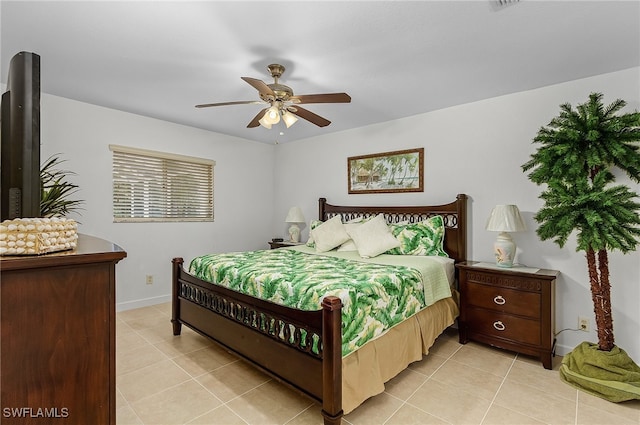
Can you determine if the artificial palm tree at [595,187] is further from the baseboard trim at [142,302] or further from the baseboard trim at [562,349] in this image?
the baseboard trim at [142,302]

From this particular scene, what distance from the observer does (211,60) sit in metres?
2.50

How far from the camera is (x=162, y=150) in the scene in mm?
4234

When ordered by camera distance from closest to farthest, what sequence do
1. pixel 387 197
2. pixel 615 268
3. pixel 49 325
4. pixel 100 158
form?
pixel 49 325 < pixel 615 268 < pixel 100 158 < pixel 387 197

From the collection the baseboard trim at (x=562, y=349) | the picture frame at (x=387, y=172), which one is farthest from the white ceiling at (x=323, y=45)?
the baseboard trim at (x=562, y=349)

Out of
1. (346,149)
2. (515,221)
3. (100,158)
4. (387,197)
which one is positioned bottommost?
(515,221)

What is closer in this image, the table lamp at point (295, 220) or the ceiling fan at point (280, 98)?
the ceiling fan at point (280, 98)

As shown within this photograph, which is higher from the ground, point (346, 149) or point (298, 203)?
point (346, 149)

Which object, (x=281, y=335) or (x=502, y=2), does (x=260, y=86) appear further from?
(x=281, y=335)

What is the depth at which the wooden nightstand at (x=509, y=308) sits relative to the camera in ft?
8.61

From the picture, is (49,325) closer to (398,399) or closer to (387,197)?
(398,399)

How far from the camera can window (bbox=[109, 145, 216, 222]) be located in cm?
391

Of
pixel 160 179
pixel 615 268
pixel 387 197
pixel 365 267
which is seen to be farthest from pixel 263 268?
pixel 615 268

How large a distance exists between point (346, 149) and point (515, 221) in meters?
2.48

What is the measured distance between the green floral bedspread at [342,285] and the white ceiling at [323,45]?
5.59 feet
